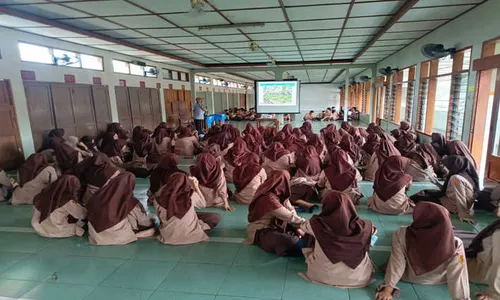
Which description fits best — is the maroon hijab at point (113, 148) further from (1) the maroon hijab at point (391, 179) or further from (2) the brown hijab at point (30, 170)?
(1) the maroon hijab at point (391, 179)

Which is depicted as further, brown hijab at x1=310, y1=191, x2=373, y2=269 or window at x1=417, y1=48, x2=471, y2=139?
window at x1=417, y1=48, x2=471, y2=139

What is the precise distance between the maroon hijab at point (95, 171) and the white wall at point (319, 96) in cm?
2394

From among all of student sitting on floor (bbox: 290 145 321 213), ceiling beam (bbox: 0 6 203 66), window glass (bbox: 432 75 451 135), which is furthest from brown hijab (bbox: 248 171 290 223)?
window glass (bbox: 432 75 451 135)

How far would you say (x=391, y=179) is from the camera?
4270 millimetres

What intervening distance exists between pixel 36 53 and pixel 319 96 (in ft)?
77.0

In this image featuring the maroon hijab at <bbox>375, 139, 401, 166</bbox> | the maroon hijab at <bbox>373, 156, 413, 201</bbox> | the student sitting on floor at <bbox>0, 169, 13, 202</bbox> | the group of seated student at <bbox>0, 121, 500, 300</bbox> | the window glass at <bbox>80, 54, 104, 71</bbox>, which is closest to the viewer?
the group of seated student at <bbox>0, 121, 500, 300</bbox>

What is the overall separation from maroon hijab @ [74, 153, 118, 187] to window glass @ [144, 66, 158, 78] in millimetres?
7811

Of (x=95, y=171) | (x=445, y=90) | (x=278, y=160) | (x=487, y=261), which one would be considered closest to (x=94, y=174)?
(x=95, y=171)

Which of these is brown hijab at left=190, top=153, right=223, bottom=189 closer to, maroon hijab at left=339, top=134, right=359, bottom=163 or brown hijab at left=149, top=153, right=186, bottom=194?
brown hijab at left=149, top=153, right=186, bottom=194

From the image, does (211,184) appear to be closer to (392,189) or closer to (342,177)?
(342,177)

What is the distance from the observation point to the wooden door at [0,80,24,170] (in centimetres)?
662

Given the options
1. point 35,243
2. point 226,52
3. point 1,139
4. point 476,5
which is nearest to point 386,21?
point 476,5

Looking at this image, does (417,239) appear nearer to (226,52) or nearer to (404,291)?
(404,291)

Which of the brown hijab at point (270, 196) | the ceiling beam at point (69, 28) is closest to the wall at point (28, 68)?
the ceiling beam at point (69, 28)
